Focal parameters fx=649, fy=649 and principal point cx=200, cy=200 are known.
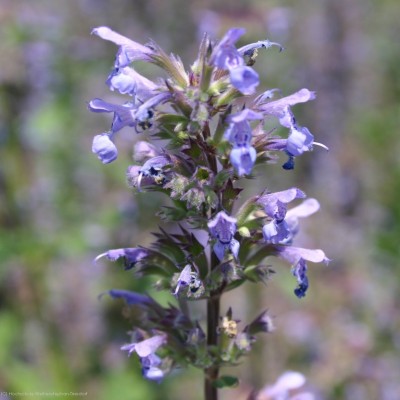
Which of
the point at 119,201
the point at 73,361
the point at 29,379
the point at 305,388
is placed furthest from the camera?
the point at 119,201

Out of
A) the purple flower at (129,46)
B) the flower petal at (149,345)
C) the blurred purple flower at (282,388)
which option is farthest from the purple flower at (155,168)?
the blurred purple flower at (282,388)

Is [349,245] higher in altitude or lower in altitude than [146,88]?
lower

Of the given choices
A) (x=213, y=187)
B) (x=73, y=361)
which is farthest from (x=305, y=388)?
(x=213, y=187)

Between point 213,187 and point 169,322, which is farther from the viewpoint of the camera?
point 169,322

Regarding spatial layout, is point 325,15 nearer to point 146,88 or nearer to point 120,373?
point 120,373

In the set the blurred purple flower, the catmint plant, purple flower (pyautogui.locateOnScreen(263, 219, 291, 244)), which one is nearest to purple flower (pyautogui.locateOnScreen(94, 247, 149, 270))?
the catmint plant

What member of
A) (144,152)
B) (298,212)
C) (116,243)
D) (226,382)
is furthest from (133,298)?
(116,243)

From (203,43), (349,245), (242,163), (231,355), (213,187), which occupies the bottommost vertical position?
(349,245)

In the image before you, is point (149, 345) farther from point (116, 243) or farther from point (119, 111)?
point (116, 243)
